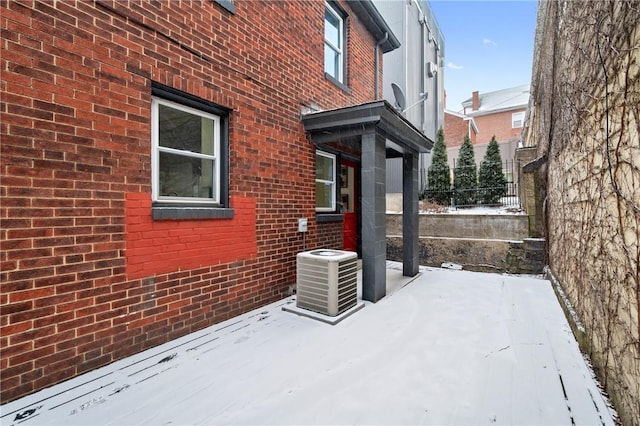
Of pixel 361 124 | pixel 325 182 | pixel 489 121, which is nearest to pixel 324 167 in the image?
pixel 325 182

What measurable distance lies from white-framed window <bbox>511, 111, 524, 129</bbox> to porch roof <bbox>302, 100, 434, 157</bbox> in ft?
80.4

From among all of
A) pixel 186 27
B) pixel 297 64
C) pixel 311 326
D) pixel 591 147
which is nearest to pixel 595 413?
pixel 591 147

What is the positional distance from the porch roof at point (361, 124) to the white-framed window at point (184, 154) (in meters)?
1.65

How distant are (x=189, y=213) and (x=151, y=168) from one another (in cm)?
58

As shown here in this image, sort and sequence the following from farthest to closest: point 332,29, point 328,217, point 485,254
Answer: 1. point 485,254
2. point 332,29
3. point 328,217

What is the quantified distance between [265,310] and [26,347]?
7.58ft

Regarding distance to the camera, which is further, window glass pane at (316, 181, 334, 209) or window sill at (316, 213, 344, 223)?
window glass pane at (316, 181, 334, 209)

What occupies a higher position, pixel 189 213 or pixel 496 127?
pixel 496 127

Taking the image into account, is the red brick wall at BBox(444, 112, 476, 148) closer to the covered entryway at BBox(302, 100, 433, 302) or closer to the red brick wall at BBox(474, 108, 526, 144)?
the red brick wall at BBox(474, 108, 526, 144)

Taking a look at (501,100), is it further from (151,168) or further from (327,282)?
(151,168)

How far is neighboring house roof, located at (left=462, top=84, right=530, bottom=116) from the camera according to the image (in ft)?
80.8

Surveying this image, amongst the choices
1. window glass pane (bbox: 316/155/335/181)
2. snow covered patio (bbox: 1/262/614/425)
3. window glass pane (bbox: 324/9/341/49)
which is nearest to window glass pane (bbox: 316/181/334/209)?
window glass pane (bbox: 316/155/335/181)

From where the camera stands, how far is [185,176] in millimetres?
3359

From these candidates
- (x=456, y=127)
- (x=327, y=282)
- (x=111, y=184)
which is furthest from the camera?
(x=456, y=127)
